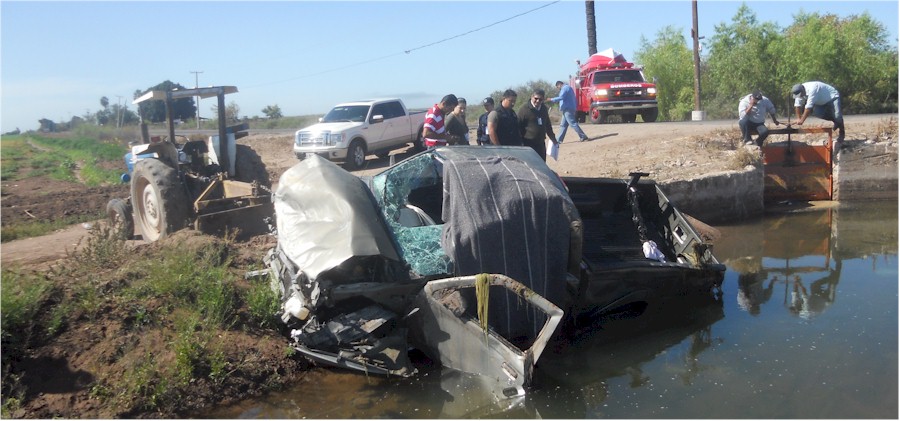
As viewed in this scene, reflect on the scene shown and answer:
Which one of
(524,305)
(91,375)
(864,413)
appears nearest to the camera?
(864,413)

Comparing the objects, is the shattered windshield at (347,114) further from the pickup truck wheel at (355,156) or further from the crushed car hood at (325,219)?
the crushed car hood at (325,219)

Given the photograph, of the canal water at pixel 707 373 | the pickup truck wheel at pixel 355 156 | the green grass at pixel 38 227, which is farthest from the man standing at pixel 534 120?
the green grass at pixel 38 227

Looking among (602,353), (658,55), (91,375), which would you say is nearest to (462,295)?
(602,353)

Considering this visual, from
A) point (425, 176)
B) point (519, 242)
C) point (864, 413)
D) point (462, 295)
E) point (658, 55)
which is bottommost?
point (864, 413)

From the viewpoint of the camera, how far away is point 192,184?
10102 mm

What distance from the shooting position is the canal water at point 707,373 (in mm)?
5793

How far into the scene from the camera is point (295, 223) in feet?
23.1

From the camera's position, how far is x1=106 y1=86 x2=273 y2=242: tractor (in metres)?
9.31

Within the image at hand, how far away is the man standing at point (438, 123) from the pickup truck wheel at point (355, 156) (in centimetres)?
574

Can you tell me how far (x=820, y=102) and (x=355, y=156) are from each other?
952cm

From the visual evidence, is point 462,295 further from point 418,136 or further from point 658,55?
point 658,55

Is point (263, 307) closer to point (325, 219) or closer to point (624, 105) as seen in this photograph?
point (325, 219)

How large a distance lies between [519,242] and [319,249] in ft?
5.64

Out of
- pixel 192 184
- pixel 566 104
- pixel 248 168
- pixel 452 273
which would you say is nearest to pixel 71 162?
pixel 566 104
